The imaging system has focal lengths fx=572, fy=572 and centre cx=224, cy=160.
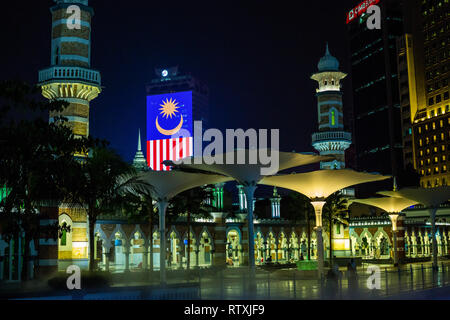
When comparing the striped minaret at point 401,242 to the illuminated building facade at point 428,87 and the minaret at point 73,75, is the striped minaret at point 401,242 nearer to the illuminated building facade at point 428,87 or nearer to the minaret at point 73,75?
the minaret at point 73,75

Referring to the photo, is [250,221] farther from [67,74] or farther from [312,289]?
[67,74]

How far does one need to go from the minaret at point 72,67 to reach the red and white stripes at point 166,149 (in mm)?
48776

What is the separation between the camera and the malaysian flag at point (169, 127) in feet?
291

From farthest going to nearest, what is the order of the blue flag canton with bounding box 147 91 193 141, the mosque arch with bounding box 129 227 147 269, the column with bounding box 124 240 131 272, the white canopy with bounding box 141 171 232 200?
the blue flag canton with bounding box 147 91 193 141 → the mosque arch with bounding box 129 227 147 269 → the column with bounding box 124 240 131 272 → the white canopy with bounding box 141 171 232 200

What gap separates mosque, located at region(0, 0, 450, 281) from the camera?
36531mm

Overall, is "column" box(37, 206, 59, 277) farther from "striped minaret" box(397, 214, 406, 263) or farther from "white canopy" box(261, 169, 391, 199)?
"striped minaret" box(397, 214, 406, 263)

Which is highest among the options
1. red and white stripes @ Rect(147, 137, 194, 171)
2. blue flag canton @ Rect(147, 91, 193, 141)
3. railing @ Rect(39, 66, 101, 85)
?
blue flag canton @ Rect(147, 91, 193, 141)

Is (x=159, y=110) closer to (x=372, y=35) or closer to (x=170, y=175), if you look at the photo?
(x=170, y=175)

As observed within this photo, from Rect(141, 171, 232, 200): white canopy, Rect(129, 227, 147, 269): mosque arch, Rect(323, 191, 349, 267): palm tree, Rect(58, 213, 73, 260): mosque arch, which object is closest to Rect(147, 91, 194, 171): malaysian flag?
Rect(323, 191, 349, 267): palm tree

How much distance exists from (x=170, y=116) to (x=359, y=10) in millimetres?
76261

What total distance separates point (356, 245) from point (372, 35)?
3525 inches

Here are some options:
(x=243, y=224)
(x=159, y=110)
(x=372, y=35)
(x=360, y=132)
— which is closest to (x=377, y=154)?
(x=360, y=132)

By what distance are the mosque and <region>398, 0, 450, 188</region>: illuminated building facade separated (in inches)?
1415

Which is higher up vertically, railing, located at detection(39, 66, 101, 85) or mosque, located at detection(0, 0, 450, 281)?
railing, located at detection(39, 66, 101, 85)
